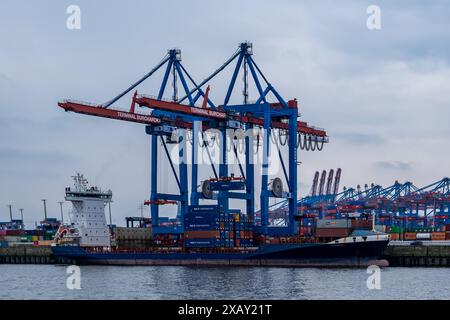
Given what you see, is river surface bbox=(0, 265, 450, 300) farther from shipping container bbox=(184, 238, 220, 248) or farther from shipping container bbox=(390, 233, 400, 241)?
shipping container bbox=(390, 233, 400, 241)

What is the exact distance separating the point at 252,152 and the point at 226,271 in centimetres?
2117

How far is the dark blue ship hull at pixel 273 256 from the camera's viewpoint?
8231 cm

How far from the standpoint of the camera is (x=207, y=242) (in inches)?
3526

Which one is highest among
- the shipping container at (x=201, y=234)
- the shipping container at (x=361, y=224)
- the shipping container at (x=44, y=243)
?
the shipping container at (x=361, y=224)

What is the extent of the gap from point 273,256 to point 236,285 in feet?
90.0

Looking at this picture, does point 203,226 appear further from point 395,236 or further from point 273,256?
point 395,236

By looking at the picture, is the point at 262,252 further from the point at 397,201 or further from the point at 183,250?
the point at 397,201

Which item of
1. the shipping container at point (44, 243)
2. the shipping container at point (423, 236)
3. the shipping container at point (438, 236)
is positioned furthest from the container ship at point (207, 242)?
the shipping container at point (423, 236)

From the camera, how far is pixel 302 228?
95625 millimetres

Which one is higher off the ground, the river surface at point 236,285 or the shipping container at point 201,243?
the shipping container at point 201,243

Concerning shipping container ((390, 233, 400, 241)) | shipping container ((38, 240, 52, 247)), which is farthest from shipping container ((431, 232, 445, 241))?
shipping container ((38, 240, 52, 247))

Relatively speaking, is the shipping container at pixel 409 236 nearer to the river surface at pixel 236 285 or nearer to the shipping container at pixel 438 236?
the shipping container at pixel 438 236

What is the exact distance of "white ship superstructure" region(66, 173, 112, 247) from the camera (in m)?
96.5

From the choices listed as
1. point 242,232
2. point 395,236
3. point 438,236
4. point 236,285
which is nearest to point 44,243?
point 242,232
